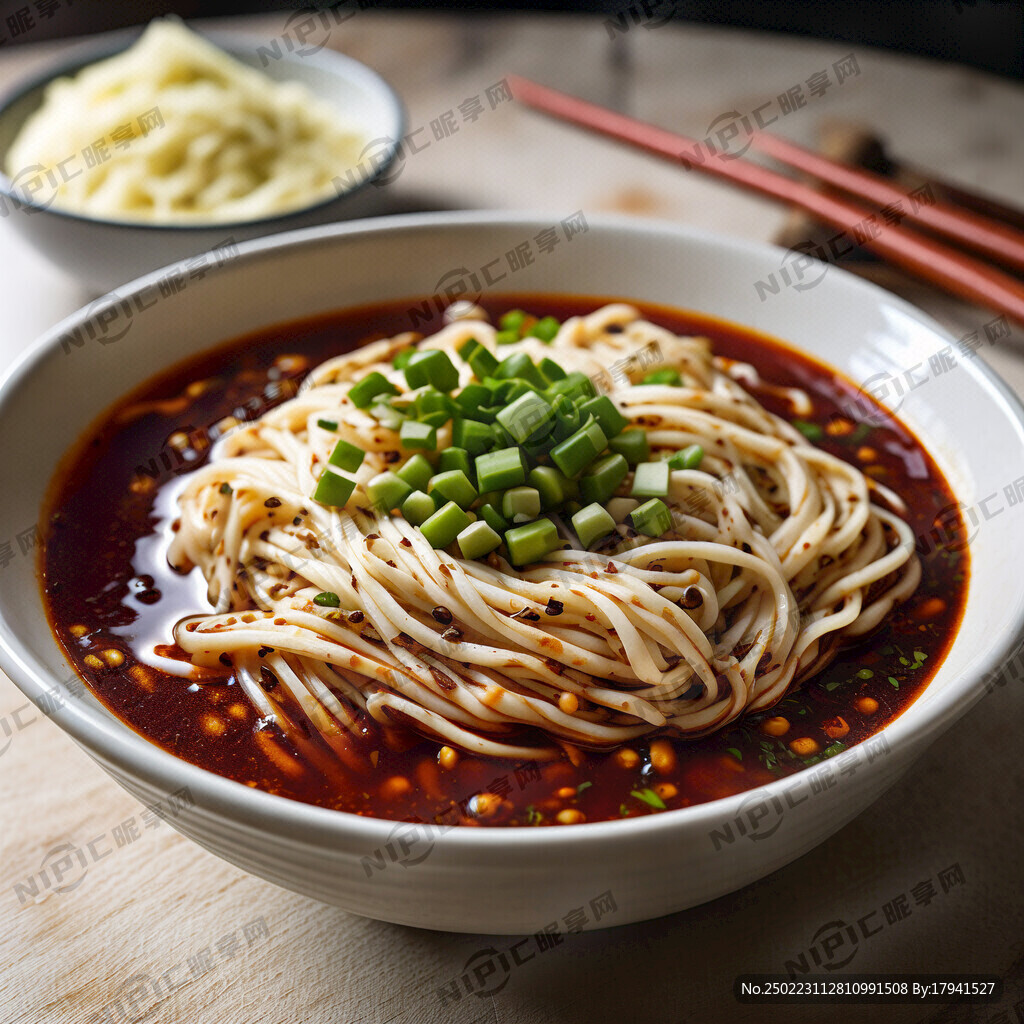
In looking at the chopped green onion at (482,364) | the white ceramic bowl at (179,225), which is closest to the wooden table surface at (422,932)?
the chopped green onion at (482,364)

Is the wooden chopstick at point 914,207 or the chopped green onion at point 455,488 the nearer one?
the chopped green onion at point 455,488

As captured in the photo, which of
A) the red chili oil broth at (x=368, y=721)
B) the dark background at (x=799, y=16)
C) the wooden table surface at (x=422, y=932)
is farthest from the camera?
the dark background at (x=799, y=16)

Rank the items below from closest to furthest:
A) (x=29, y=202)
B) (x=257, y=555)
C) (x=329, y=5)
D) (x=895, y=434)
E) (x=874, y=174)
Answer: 1. (x=257, y=555)
2. (x=895, y=434)
3. (x=29, y=202)
4. (x=874, y=174)
5. (x=329, y=5)

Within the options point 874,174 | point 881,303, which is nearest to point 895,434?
point 881,303

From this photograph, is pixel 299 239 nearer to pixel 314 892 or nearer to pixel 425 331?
pixel 425 331

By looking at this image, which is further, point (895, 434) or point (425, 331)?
point (425, 331)

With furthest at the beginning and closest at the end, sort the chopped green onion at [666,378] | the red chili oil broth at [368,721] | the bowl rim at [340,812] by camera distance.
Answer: the chopped green onion at [666,378] → the red chili oil broth at [368,721] → the bowl rim at [340,812]

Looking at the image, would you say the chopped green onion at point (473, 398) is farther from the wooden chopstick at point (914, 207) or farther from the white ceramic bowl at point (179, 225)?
the wooden chopstick at point (914, 207)
